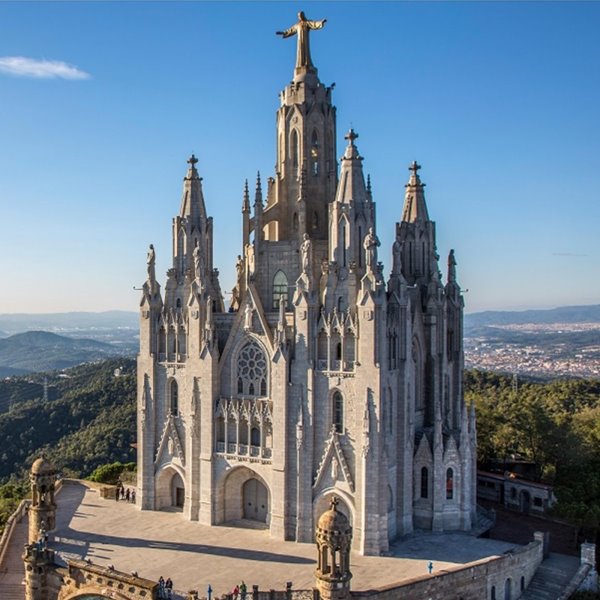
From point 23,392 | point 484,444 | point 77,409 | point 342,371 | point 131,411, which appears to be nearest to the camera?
point 342,371

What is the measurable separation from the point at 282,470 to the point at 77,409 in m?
66.1

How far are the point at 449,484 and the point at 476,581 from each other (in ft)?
20.0

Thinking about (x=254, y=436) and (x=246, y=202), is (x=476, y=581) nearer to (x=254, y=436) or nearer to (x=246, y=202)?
(x=254, y=436)

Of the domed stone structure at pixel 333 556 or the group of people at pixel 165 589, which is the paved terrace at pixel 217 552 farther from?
the domed stone structure at pixel 333 556

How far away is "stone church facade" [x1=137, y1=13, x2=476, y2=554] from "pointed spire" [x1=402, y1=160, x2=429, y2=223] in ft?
0.24

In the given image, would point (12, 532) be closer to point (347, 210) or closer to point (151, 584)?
point (151, 584)

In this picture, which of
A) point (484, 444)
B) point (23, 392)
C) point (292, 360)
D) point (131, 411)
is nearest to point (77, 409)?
point (131, 411)

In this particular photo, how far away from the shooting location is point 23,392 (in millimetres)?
136625

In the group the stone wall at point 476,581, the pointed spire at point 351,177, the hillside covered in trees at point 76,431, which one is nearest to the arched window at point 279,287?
the pointed spire at point 351,177

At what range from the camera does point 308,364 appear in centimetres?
3247

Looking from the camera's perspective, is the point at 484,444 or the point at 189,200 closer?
the point at 189,200

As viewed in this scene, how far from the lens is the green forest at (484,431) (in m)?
41.5

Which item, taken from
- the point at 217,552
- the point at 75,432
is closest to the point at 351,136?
the point at 217,552

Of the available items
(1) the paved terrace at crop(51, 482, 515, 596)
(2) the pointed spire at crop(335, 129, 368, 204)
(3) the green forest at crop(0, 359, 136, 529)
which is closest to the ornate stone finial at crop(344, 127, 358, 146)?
(2) the pointed spire at crop(335, 129, 368, 204)
